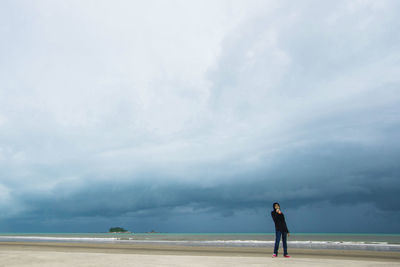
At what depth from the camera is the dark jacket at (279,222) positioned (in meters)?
15.7

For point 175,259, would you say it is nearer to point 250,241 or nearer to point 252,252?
point 252,252

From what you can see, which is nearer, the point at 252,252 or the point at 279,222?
the point at 279,222

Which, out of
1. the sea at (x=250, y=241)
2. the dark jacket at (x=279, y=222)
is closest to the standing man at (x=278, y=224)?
the dark jacket at (x=279, y=222)

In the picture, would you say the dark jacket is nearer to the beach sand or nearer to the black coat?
the black coat

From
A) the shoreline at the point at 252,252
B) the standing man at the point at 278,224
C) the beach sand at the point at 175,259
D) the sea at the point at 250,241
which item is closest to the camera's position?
the beach sand at the point at 175,259

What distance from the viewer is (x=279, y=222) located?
624 inches

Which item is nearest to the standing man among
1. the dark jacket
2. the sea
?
the dark jacket

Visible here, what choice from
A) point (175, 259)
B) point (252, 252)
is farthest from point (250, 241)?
point (175, 259)

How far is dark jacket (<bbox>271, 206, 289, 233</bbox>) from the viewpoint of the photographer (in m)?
15.7

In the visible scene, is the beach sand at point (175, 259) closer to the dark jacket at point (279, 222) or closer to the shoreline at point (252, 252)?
the shoreline at point (252, 252)

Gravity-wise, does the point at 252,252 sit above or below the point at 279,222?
below

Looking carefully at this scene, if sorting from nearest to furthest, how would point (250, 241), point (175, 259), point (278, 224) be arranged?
point (175, 259) < point (278, 224) < point (250, 241)

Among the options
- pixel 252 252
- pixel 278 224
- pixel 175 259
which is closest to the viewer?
pixel 175 259

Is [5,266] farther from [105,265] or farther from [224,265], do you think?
[224,265]
